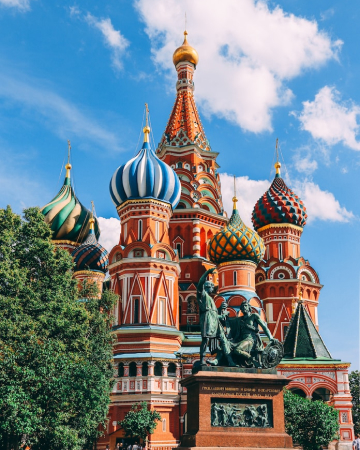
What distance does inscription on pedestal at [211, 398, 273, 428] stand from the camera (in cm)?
1338

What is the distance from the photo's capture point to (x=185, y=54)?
4372cm

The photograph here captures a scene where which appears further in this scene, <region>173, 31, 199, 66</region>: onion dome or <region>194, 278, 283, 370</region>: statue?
<region>173, 31, 199, 66</region>: onion dome

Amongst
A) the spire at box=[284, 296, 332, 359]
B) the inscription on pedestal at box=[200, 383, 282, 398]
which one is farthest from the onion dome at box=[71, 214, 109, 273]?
the inscription on pedestal at box=[200, 383, 282, 398]

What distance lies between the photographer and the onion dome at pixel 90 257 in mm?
36469

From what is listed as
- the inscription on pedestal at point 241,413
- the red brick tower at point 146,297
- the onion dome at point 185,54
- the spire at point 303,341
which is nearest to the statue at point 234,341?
the inscription on pedestal at point 241,413

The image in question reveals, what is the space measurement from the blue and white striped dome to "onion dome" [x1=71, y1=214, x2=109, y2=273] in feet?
14.1

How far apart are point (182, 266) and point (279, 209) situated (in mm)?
7983

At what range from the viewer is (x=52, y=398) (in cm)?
1878

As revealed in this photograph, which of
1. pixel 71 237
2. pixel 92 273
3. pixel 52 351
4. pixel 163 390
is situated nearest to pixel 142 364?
pixel 163 390

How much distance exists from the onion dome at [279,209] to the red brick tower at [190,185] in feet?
8.20

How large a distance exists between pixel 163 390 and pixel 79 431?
9601mm

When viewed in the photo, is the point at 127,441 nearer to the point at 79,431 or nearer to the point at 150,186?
the point at 79,431

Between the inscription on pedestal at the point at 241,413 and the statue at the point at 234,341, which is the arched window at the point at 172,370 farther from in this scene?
the inscription on pedestal at the point at 241,413

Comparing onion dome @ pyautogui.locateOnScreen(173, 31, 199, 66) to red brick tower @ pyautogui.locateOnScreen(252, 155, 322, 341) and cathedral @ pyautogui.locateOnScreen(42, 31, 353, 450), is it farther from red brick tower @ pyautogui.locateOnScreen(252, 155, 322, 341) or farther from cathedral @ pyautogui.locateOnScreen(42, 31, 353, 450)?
red brick tower @ pyautogui.locateOnScreen(252, 155, 322, 341)
